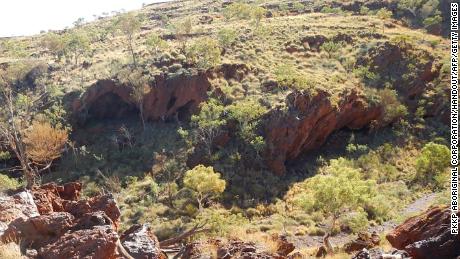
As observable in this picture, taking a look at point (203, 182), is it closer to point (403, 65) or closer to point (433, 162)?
point (433, 162)

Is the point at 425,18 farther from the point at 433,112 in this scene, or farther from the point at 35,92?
the point at 35,92

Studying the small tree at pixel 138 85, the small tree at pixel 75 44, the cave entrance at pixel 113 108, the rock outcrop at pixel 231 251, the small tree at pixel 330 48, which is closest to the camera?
the rock outcrop at pixel 231 251

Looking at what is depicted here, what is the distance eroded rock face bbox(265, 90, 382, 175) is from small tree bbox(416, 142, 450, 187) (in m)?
9.94

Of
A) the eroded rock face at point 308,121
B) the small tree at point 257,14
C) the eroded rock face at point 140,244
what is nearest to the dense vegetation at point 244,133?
the small tree at point 257,14

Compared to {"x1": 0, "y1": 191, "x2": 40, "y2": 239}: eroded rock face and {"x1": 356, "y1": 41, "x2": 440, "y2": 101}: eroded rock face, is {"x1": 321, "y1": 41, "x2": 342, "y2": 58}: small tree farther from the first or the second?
{"x1": 0, "y1": 191, "x2": 40, "y2": 239}: eroded rock face

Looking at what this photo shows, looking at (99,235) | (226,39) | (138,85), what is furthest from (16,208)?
(226,39)

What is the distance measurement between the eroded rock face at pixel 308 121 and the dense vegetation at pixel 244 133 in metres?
0.64

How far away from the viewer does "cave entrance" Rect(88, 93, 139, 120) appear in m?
49.2

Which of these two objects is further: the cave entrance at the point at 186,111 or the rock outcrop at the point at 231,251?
the cave entrance at the point at 186,111

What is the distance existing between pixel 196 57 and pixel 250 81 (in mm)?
7399

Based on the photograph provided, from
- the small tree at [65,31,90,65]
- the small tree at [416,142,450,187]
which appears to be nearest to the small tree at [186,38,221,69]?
the small tree at [65,31,90,65]

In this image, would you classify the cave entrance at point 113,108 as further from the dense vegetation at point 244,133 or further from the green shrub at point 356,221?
the green shrub at point 356,221

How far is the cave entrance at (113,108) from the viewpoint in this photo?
4925 cm

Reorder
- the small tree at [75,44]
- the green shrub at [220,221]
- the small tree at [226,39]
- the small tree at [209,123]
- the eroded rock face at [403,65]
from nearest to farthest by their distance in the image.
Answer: the green shrub at [220,221] < the small tree at [209,123] < the eroded rock face at [403,65] < the small tree at [226,39] < the small tree at [75,44]
